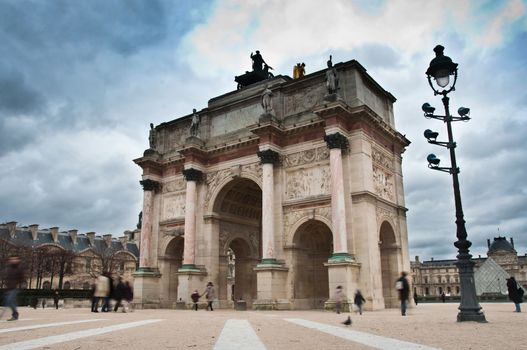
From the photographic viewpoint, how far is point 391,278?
2711 cm

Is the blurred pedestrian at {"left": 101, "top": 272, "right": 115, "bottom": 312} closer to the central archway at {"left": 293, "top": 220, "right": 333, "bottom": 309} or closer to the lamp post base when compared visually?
the central archway at {"left": 293, "top": 220, "right": 333, "bottom": 309}

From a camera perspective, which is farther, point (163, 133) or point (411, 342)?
point (163, 133)

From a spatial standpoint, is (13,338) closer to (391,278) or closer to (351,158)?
(351,158)

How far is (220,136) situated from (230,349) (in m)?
25.9

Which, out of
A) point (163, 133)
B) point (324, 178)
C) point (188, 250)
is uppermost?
point (163, 133)

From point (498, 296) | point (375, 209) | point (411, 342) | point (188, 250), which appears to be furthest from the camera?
point (498, 296)

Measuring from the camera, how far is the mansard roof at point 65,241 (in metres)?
69.9

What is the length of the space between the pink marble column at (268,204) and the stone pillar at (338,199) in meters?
3.76

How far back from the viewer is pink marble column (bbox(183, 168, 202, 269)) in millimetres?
29359

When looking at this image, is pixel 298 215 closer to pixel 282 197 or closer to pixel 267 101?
pixel 282 197

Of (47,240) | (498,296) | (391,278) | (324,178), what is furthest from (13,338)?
(47,240)

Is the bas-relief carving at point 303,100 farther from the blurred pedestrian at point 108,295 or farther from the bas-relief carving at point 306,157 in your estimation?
A: the blurred pedestrian at point 108,295

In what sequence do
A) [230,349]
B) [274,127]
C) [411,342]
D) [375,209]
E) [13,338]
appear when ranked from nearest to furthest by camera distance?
1. [230,349]
2. [411,342]
3. [13,338]
4. [375,209]
5. [274,127]

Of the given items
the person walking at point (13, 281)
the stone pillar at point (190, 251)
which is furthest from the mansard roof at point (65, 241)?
the person walking at point (13, 281)
